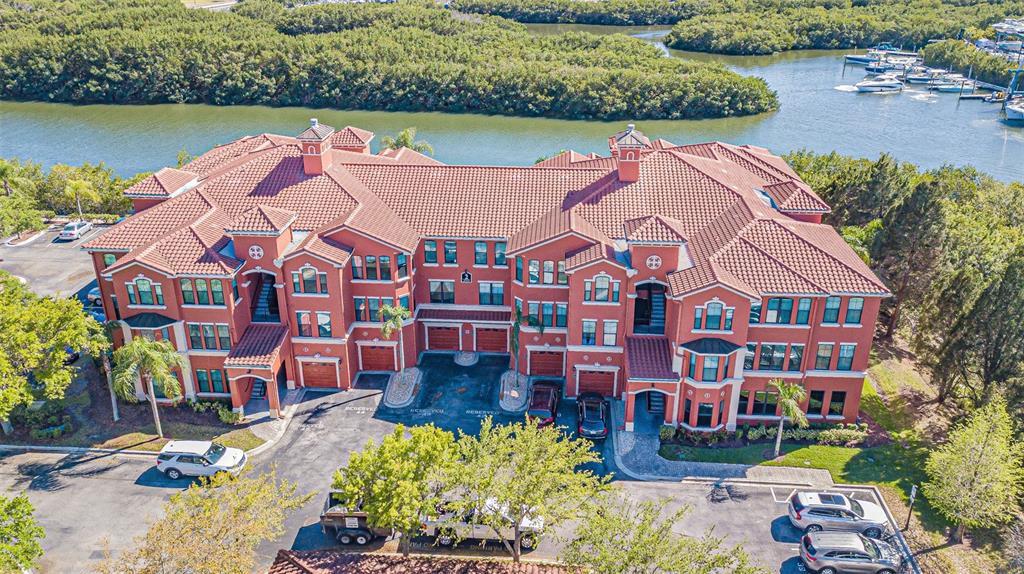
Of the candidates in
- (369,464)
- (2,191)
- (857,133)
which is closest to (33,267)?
(2,191)

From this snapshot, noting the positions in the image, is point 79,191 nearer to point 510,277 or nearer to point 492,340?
point 492,340

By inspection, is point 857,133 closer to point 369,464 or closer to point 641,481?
point 641,481

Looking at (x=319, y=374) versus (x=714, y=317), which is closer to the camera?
(x=714, y=317)

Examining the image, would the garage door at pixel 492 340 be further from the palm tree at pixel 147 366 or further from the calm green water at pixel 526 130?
the calm green water at pixel 526 130

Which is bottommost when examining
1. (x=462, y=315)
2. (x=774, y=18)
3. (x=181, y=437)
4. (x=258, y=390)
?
(x=181, y=437)

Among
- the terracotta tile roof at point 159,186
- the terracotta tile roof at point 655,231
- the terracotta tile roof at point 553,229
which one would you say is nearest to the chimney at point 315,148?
the terracotta tile roof at point 159,186

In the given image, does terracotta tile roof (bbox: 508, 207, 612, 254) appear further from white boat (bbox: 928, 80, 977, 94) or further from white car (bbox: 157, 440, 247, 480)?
white boat (bbox: 928, 80, 977, 94)

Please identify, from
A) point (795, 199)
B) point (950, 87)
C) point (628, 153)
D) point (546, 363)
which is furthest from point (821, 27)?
point (546, 363)

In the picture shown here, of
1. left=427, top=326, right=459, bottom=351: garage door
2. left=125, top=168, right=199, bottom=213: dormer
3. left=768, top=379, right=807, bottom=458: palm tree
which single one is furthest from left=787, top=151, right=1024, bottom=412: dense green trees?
left=125, top=168, right=199, bottom=213: dormer
